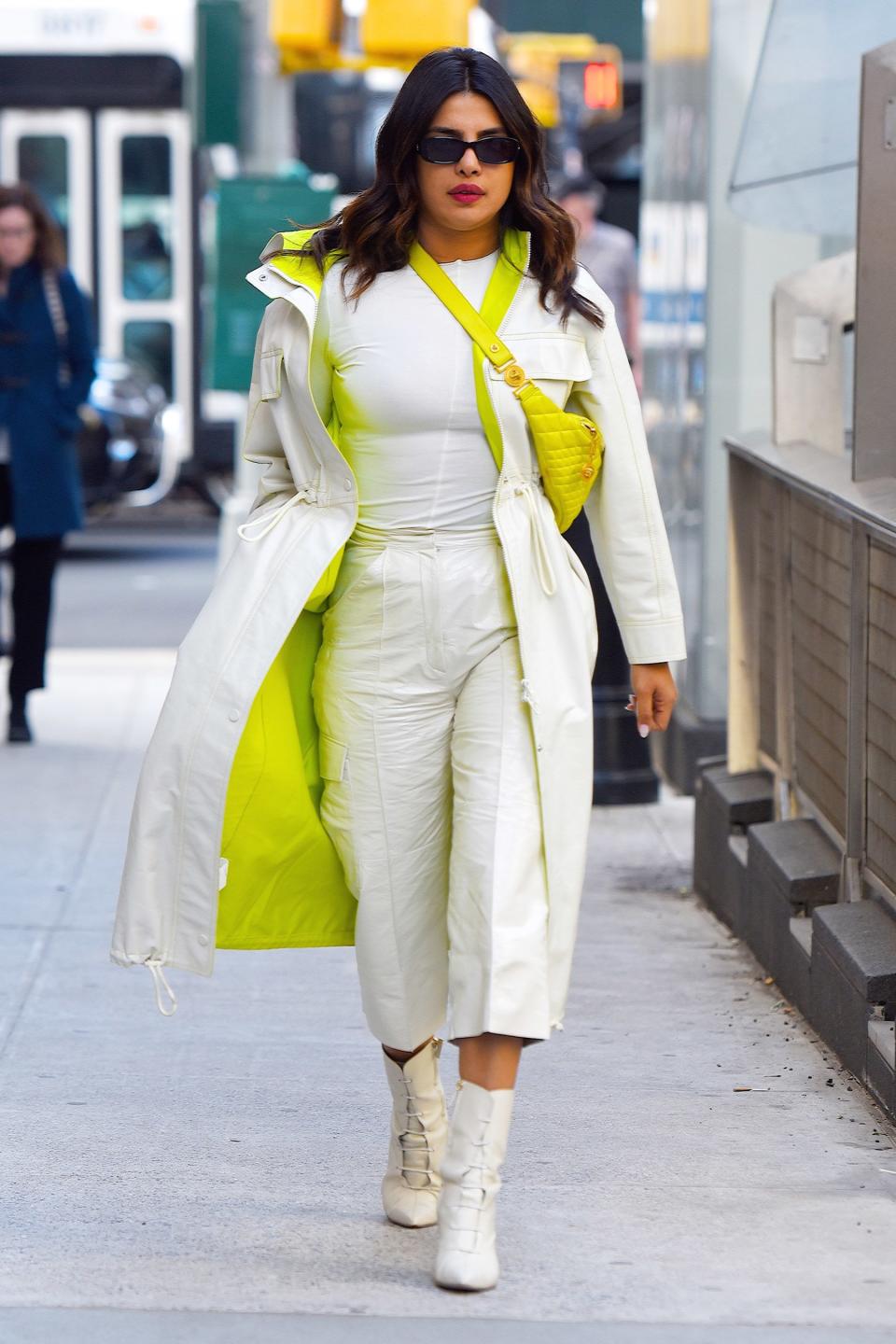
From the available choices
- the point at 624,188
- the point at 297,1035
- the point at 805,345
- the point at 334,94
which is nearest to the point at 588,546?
the point at 805,345

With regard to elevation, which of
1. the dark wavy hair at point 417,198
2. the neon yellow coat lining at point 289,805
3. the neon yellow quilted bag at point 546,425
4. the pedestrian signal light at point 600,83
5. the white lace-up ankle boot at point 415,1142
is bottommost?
the white lace-up ankle boot at point 415,1142

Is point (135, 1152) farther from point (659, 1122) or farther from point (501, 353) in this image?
point (501, 353)

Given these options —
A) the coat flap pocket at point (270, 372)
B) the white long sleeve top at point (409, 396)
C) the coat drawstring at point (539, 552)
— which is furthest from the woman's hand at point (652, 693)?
the coat flap pocket at point (270, 372)

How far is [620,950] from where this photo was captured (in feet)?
20.1

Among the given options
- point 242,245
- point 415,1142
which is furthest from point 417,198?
point 242,245

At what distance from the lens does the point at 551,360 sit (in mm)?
3785

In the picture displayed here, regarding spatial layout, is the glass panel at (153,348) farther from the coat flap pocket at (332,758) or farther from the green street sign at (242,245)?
the coat flap pocket at (332,758)

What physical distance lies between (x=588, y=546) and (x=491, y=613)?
415 cm

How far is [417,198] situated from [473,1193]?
61.7 inches

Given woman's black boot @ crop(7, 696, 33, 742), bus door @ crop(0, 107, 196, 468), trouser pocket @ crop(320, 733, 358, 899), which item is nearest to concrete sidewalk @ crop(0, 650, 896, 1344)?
trouser pocket @ crop(320, 733, 358, 899)

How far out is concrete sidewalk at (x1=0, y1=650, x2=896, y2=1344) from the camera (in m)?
3.61

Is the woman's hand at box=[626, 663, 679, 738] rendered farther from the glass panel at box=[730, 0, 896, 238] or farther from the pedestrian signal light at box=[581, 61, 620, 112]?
the pedestrian signal light at box=[581, 61, 620, 112]

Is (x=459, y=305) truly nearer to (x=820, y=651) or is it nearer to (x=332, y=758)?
(x=332, y=758)

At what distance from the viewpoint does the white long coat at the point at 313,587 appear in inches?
149
